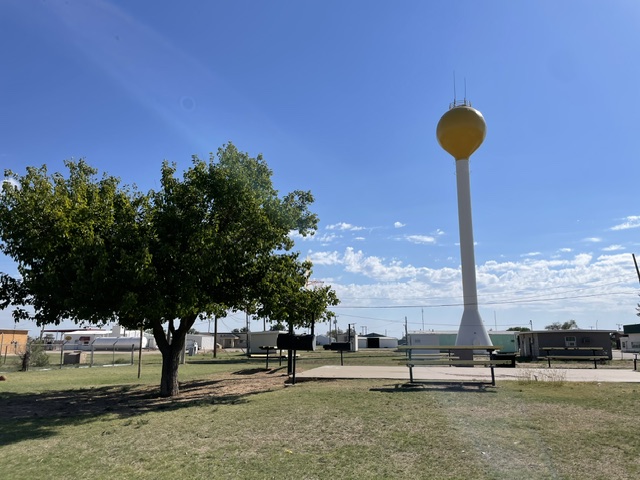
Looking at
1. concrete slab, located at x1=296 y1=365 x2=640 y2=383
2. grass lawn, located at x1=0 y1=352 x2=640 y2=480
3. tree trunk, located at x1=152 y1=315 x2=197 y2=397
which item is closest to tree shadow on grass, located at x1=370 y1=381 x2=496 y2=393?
grass lawn, located at x1=0 y1=352 x2=640 y2=480

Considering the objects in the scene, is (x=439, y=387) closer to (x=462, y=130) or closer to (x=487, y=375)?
(x=487, y=375)

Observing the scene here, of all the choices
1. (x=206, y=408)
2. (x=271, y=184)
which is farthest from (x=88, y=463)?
(x=271, y=184)

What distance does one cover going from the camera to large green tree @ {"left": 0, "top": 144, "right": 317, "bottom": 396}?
36.4ft

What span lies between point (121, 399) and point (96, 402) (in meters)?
0.71

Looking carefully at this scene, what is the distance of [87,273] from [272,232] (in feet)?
16.6

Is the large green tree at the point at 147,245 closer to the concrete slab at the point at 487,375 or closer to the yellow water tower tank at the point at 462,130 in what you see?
the concrete slab at the point at 487,375

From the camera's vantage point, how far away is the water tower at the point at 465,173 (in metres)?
38.2

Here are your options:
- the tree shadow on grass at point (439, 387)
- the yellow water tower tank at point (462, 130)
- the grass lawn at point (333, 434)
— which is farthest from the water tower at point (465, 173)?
the grass lawn at point (333, 434)

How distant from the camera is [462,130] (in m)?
38.9

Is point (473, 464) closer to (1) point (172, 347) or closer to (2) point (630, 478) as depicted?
(2) point (630, 478)

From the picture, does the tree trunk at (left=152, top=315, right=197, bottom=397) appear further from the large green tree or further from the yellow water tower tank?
the yellow water tower tank

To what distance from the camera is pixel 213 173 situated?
44.1 feet

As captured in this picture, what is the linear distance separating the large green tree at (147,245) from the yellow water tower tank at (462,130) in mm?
28219

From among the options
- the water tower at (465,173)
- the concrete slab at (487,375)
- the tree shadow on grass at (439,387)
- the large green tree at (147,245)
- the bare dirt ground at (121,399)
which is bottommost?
the bare dirt ground at (121,399)
